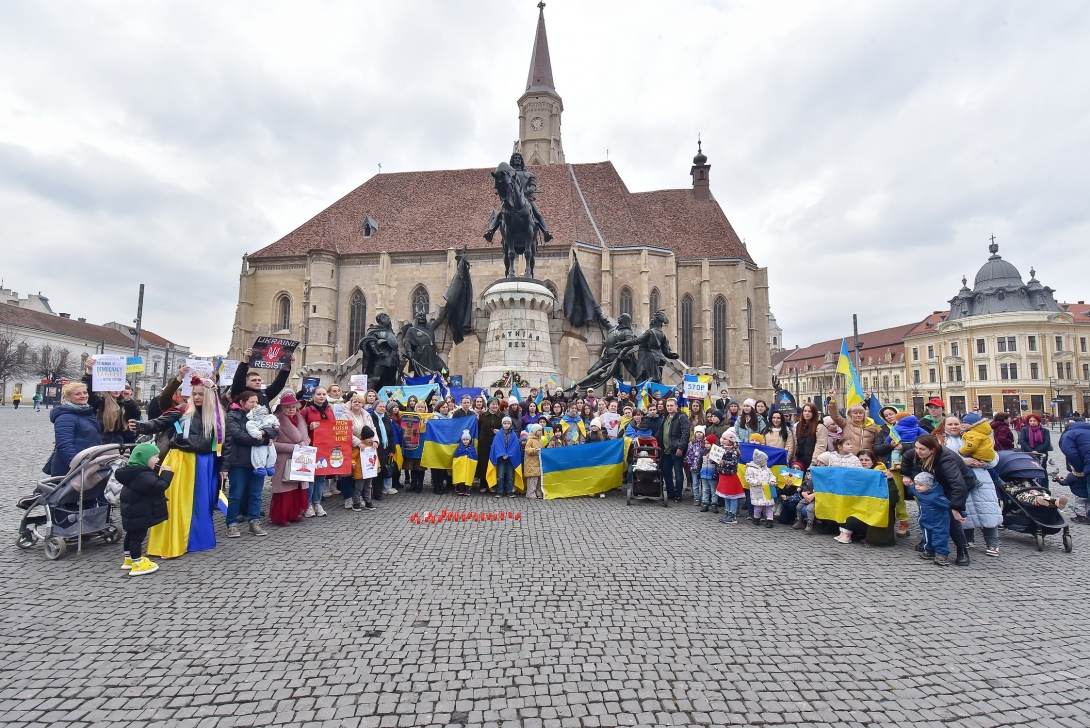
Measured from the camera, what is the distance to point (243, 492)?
5.76 meters

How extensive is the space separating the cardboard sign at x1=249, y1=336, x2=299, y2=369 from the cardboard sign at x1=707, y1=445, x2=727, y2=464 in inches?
210

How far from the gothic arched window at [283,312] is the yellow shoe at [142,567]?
3710 centimetres

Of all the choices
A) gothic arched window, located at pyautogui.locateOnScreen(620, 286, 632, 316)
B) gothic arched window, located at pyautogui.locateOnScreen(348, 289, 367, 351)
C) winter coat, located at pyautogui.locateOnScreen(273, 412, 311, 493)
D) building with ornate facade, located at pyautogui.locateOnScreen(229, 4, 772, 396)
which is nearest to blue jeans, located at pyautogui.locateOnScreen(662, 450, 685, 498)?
winter coat, located at pyautogui.locateOnScreen(273, 412, 311, 493)

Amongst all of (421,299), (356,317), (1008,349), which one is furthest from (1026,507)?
(1008,349)

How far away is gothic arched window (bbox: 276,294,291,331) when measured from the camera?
38.4 m

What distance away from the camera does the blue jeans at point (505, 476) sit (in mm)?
8359

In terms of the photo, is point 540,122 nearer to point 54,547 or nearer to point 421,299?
point 421,299

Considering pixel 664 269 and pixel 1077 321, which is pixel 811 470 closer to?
pixel 664 269

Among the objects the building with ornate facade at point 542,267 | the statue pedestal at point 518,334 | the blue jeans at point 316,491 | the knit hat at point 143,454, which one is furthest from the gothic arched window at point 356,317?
the knit hat at point 143,454

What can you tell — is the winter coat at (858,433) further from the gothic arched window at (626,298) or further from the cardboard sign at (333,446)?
the gothic arched window at (626,298)

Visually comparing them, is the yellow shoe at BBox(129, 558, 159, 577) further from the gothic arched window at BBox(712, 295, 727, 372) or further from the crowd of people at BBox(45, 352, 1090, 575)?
the gothic arched window at BBox(712, 295, 727, 372)

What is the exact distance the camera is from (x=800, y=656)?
125 inches

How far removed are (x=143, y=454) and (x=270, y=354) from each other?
79.9 inches

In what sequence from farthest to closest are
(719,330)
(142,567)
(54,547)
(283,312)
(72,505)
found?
(283,312) < (719,330) < (72,505) < (54,547) < (142,567)
